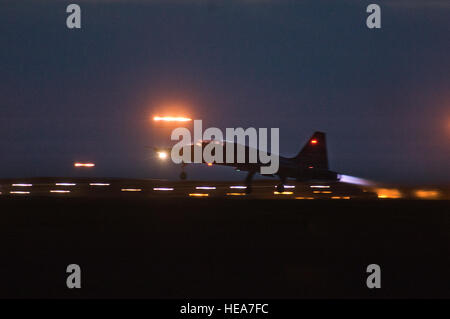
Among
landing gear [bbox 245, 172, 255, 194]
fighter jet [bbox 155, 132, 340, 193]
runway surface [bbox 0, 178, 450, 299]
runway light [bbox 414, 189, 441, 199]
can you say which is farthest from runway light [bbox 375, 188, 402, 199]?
runway surface [bbox 0, 178, 450, 299]

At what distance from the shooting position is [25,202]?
63.6ft

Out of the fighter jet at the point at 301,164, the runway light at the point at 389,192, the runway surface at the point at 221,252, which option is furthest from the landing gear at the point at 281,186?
the runway surface at the point at 221,252

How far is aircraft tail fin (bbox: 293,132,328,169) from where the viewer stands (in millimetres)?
39969

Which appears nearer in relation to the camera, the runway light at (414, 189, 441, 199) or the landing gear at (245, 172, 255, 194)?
the runway light at (414, 189, 441, 199)

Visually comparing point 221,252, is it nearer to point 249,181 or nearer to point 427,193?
point 249,181

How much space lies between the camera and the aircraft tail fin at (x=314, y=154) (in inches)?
1574

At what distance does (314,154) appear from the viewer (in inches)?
1593

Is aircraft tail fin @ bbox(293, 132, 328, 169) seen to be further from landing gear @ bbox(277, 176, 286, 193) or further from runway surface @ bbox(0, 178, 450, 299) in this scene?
runway surface @ bbox(0, 178, 450, 299)

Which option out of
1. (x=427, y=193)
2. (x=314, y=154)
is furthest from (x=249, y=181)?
(x=427, y=193)

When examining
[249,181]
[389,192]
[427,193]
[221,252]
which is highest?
[249,181]

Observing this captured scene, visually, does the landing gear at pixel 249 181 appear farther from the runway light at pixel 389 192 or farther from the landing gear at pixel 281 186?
the runway light at pixel 389 192

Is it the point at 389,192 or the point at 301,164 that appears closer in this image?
the point at 389,192
